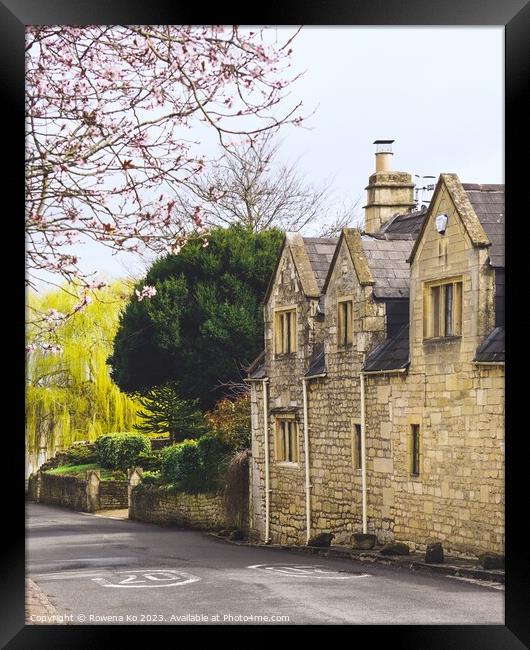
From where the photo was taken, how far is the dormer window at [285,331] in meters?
15.2

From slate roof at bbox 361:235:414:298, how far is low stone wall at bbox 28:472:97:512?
458 centimetres

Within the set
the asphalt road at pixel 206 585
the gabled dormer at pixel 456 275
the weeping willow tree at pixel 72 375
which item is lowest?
the asphalt road at pixel 206 585

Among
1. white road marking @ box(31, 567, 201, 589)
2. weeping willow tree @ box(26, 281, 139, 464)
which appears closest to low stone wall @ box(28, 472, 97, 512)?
A: weeping willow tree @ box(26, 281, 139, 464)

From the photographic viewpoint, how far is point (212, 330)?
14281mm

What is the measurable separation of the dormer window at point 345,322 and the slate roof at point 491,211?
8.32 feet

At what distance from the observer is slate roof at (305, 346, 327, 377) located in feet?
51.8

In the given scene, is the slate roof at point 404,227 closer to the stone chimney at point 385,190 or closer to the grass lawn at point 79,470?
the stone chimney at point 385,190

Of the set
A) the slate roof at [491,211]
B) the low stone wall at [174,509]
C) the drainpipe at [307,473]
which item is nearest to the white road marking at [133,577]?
the low stone wall at [174,509]

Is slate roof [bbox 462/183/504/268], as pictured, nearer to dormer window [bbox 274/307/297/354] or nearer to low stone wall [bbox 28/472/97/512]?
dormer window [bbox 274/307/297/354]
